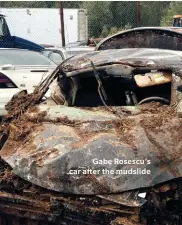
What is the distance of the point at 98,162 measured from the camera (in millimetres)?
4066

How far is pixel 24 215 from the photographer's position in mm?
4246

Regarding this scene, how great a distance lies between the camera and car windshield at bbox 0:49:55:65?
899 cm

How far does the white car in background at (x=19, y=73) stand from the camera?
7980 mm

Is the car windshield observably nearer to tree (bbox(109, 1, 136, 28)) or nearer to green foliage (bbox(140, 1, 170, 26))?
tree (bbox(109, 1, 136, 28))

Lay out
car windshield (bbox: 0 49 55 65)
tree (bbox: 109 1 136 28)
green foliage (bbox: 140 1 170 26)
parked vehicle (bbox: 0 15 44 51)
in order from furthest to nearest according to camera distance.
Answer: green foliage (bbox: 140 1 170 26)
tree (bbox: 109 1 136 28)
parked vehicle (bbox: 0 15 44 51)
car windshield (bbox: 0 49 55 65)

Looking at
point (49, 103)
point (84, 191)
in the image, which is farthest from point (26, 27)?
point (84, 191)

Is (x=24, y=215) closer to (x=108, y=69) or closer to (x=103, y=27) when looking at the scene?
(x=108, y=69)

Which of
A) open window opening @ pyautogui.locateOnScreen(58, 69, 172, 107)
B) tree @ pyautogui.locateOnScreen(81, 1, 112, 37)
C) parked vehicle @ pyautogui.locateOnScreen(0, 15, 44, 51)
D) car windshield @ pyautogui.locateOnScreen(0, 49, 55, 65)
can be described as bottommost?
tree @ pyautogui.locateOnScreen(81, 1, 112, 37)

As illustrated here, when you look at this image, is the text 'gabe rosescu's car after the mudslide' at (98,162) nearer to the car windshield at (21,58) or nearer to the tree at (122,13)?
the car windshield at (21,58)

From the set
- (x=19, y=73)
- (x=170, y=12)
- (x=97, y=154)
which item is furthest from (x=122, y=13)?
(x=97, y=154)

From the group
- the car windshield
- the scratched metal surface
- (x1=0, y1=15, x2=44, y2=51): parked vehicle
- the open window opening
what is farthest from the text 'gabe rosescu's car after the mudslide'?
(x1=0, y1=15, x2=44, y2=51): parked vehicle

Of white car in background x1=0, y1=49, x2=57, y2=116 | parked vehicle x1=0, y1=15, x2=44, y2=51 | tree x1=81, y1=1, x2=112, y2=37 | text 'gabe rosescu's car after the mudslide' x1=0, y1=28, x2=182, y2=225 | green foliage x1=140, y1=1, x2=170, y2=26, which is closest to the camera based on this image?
text 'gabe rosescu's car after the mudslide' x1=0, y1=28, x2=182, y2=225

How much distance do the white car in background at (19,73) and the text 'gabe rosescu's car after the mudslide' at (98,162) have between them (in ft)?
9.41

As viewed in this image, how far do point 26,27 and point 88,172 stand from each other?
2131 centimetres
